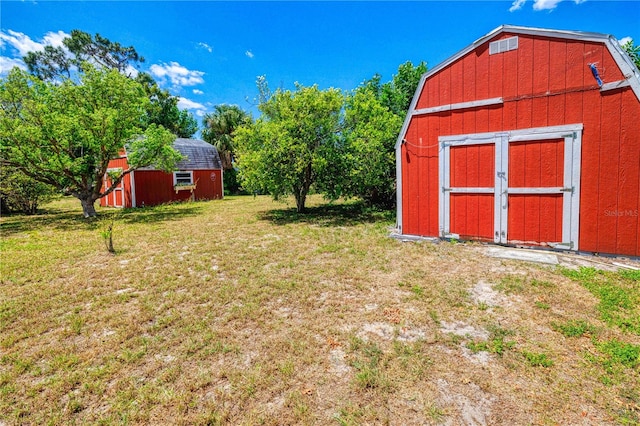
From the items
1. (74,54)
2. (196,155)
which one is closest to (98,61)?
(74,54)

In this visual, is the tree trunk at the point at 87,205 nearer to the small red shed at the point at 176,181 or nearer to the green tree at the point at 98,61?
the small red shed at the point at 176,181

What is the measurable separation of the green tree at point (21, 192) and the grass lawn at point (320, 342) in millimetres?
11294

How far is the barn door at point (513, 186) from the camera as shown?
220 inches

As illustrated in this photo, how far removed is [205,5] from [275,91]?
3.65 metres

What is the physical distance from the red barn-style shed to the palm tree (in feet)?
69.6

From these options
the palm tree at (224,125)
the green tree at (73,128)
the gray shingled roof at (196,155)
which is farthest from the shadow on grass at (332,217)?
the palm tree at (224,125)

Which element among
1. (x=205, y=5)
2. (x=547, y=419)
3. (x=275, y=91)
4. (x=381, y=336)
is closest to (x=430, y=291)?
(x=381, y=336)

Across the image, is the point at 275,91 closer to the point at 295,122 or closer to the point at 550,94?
the point at 295,122

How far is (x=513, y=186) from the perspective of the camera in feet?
19.8

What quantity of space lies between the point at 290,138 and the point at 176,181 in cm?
1249

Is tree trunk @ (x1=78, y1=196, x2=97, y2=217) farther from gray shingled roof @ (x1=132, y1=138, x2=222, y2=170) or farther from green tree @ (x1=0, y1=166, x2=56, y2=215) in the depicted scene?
gray shingled roof @ (x1=132, y1=138, x2=222, y2=170)

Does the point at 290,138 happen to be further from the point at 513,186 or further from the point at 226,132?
the point at 226,132

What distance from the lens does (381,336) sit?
3166 millimetres

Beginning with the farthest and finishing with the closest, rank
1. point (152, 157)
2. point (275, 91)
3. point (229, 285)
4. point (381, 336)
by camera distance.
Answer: point (152, 157) < point (275, 91) < point (229, 285) < point (381, 336)
